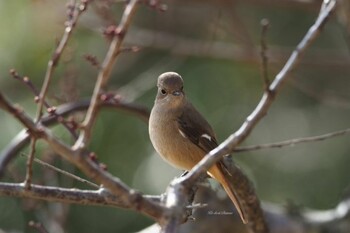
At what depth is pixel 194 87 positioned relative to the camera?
7.14 metres

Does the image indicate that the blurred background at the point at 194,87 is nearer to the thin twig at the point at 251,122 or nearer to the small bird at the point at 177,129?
the small bird at the point at 177,129

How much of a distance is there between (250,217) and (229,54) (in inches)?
101

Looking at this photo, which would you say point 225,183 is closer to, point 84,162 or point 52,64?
point 52,64

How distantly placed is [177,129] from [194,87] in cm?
248

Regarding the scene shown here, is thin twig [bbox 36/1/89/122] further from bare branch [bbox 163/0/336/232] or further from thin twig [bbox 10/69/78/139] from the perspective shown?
bare branch [bbox 163/0/336/232]

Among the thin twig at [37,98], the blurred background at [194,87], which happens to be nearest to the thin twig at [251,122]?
the thin twig at [37,98]

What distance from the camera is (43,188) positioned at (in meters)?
2.84

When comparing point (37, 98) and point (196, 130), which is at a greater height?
point (37, 98)

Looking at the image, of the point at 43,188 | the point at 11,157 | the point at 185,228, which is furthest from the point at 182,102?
the point at 43,188

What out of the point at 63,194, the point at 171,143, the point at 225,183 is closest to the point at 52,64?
the point at 63,194

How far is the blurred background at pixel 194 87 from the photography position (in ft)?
20.8

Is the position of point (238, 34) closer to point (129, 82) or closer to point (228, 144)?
point (129, 82)

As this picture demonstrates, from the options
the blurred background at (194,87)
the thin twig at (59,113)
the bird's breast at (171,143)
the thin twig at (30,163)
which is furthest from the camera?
the blurred background at (194,87)

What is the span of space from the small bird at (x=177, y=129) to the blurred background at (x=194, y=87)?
1220mm
